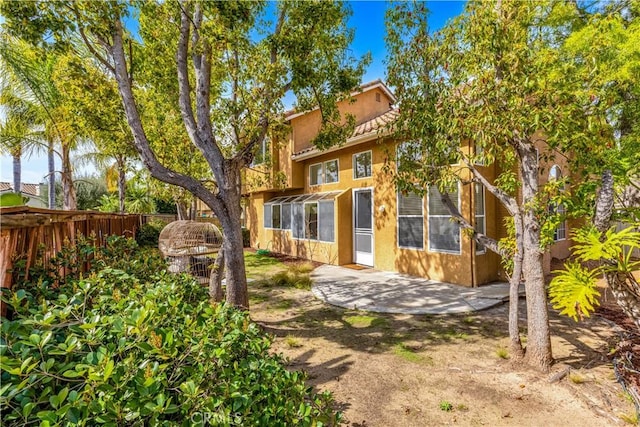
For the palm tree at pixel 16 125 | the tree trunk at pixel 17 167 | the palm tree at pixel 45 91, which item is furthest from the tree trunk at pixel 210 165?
the tree trunk at pixel 17 167

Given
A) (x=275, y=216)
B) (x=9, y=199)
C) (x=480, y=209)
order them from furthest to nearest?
(x=275, y=216)
(x=480, y=209)
(x=9, y=199)

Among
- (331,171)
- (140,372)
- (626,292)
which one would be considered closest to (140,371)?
(140,372)

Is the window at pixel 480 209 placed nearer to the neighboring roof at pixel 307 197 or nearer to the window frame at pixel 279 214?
the neighboring roof at pixel 307 197

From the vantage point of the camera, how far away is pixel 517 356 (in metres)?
4.71

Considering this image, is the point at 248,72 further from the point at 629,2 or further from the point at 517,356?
the point at 629,2

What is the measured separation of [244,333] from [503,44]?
16.1ft

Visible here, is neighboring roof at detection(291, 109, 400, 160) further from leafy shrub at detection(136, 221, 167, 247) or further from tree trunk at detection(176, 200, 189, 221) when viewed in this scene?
leafy shrub at detection(136, 221, 167, 247)

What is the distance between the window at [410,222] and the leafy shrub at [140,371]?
9040mm

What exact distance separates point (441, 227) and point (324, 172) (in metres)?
6.91

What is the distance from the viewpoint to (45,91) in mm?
11875

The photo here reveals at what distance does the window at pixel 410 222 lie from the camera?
1057cm

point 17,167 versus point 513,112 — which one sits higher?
point 17,167

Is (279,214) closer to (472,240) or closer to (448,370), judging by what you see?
(472,240)

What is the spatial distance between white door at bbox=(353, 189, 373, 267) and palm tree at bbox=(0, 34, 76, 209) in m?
10.4
